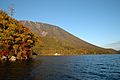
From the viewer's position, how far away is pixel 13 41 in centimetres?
10206

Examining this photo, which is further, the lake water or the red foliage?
the red foliage

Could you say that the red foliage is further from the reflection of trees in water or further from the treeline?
the reflection of trees in water

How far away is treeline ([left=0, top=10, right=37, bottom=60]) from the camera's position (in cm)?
9694

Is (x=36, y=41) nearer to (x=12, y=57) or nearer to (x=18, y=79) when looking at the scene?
(x=12, y=57)

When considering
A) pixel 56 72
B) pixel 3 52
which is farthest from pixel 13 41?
pixel 56 72

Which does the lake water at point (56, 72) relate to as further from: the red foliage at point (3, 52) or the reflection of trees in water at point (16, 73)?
the red foliage at point (3, 52)

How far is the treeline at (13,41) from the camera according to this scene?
96.9 meters

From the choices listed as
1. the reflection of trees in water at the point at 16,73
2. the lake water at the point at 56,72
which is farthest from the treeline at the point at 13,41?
the reflection of trees in water at the point at 16,73

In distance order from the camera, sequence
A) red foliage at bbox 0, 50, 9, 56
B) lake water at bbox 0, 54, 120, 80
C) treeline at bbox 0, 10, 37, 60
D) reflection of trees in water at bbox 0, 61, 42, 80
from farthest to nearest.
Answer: treeline at bbox 0, 10, 37, 60 < red foliage at bbox 0, 50, 9, 56 < lake water at bbox 0, 54, 120, 80 < reflection of trees in water at bbox 0, 61, 42, 80

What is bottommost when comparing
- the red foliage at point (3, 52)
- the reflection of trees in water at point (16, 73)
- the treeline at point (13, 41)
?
the reflection of trees in water at point (16, 73)

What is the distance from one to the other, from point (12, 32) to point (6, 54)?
1296cm

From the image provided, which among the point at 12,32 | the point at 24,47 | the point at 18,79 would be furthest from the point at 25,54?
the point at 18,79

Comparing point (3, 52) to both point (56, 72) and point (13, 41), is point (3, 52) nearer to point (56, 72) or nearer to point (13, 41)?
point (13, 41)

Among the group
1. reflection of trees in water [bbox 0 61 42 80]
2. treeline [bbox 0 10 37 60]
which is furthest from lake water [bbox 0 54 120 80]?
treeline [bbox 0 10 37 60]
